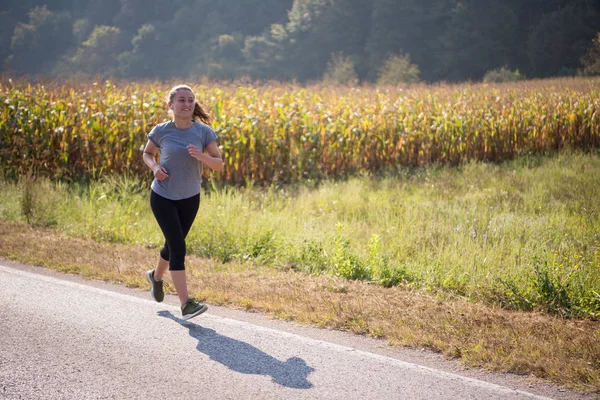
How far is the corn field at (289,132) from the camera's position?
12344mm

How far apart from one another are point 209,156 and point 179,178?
11.8 inches

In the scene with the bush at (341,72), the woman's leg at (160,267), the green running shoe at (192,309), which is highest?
the bush at (341,72)

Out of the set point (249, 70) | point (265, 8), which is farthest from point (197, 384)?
point (265, 8)

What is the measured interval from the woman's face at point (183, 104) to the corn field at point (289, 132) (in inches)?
265

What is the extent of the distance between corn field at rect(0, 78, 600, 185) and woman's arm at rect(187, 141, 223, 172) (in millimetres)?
6560

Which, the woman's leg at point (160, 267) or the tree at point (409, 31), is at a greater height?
the tree at point (409, 31)

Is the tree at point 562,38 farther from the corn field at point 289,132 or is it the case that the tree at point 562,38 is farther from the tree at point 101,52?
the tree at point 101,52

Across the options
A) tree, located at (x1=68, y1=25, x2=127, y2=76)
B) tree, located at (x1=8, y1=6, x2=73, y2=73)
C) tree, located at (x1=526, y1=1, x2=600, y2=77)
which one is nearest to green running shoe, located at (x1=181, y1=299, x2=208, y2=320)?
tree, located at (x1=526, y1=1, x2=600, y2=77)

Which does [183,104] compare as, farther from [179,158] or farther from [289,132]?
[289,132]

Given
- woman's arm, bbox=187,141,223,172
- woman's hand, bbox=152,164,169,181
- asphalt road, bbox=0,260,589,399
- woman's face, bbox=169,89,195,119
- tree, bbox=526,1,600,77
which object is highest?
tree, bbox=526,1,600,77

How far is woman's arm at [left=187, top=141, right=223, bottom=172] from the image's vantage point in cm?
480

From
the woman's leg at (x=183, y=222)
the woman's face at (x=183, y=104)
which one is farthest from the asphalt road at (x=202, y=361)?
the woman's face at (x=183, y=104)

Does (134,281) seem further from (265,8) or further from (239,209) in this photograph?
(265,8)

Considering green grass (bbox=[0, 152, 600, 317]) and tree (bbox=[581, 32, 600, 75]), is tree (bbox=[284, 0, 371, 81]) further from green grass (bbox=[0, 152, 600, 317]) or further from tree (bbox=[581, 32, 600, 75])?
green grass (bbox=[0, 152, 600, 317])
